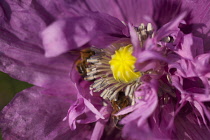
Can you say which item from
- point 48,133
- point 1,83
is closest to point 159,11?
point 48,133

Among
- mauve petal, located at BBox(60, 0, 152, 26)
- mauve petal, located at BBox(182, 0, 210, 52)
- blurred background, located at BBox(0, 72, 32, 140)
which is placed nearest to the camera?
mauve petal, located at BBox(182, 0, 210, 52)

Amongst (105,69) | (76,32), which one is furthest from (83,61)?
(76,32)

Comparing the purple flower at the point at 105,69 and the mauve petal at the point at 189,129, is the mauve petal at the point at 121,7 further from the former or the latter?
the mauve petal at the point at 189,129

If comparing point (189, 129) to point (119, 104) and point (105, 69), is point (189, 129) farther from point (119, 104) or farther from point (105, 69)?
point (105, 69)

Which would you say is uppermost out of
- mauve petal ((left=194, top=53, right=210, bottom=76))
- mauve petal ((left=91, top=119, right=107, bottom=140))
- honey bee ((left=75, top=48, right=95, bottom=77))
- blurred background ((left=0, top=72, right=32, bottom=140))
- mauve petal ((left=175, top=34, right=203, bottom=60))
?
mauve petal ((left=175, top=34, right=203, bottom=60))

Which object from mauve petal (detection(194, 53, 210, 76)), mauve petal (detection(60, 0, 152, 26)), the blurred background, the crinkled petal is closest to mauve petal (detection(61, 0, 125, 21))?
mauve petal (detection(60, 0, 152, 26))

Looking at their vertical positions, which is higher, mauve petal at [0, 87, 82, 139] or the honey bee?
the honey bee

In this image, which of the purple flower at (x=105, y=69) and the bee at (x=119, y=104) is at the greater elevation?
the purple flower at (x=105, y=69)

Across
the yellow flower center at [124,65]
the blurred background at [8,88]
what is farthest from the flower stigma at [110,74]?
the blurred background at [8,88]

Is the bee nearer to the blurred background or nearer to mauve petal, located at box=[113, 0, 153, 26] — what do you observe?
mauve petal, located at box=[113, 0, 153, 26]
